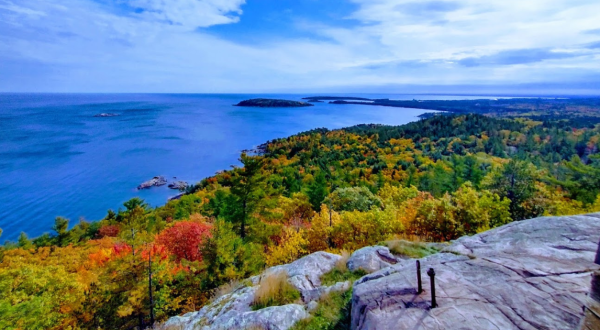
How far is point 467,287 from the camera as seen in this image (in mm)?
5734

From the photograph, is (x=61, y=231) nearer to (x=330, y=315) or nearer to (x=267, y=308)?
(x=267, y=308)

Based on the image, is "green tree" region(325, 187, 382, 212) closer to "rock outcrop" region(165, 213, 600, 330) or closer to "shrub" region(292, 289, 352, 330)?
"rock outcrop" region(165, 213, 600, 330)

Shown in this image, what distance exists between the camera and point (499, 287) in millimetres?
5484

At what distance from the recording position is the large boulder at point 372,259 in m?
9.79

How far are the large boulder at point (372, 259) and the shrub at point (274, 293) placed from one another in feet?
7.93

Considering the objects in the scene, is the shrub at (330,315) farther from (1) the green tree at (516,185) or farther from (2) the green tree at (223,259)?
(1) the green tree at (516,185)

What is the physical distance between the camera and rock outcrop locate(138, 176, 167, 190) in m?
62.3

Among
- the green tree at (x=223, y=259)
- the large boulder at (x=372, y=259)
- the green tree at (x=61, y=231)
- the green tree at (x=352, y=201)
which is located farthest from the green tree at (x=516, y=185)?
the green tree at (x=61, y=231)

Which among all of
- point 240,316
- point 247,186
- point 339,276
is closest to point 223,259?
point 247,186

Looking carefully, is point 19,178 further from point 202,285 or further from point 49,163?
point 202,285

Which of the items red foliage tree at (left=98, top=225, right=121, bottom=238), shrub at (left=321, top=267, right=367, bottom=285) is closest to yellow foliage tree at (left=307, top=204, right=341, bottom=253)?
shrub at (left=321, top=267, right=367, bottom=285)

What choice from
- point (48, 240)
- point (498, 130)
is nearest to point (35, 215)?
point (48, 240)

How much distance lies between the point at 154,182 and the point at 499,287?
69200mm

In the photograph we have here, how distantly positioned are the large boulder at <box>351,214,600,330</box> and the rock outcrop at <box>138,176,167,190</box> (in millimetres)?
65355
